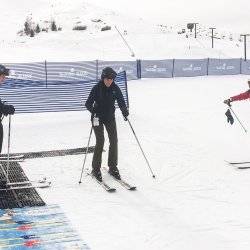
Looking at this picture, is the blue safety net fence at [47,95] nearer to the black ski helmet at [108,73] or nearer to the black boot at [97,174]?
the black boot at [97,174]

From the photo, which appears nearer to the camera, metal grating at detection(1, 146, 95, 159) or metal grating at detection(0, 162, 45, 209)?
metal grating at detection(0, 162, 45, 209)

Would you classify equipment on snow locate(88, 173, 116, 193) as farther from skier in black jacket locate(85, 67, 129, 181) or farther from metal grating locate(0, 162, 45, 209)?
metal grating locate(0, 162, 45, 209)

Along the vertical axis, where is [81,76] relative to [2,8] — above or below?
below

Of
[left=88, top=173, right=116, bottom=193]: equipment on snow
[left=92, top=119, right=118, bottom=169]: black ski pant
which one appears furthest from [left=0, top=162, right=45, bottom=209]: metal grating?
[left=92, top=119, right=118, bottom=169]: black ski pant

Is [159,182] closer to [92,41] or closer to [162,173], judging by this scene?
[162,173]

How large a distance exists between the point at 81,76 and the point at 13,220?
896 inches

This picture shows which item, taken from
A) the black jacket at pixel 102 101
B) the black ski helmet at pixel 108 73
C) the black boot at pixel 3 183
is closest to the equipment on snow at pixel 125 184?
the black jacket at pixel 102 101

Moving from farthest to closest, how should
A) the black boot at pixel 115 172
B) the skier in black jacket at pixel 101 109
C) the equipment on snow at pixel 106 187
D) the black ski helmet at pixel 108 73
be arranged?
1. the black boot at pixel 115 172
2. the skier in black jacket at pixel 101 109
3. the black ski helmet at pixel 108 73
4. the equipment on snow at pixel 106 187

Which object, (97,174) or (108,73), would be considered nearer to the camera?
(108,73)

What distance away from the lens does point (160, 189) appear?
28.8 ft

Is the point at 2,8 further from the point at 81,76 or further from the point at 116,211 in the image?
the point at 116,211

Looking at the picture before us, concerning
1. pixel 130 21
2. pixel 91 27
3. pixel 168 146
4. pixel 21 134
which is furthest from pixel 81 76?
pixel 130 21

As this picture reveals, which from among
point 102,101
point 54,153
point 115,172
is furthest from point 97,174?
point 54,153

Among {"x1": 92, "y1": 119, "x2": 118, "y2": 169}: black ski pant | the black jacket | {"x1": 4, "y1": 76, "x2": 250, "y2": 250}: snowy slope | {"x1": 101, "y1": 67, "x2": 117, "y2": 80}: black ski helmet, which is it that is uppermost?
{"x1": 101, "y1": 67, "x2": 117, "y2": 80}: black ski helmet
